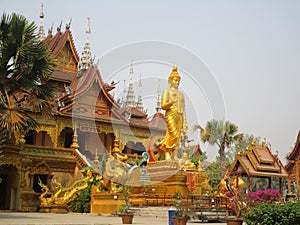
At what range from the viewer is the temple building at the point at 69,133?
2264 centimetres

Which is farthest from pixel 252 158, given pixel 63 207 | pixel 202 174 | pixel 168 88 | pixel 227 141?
pixel 227 141

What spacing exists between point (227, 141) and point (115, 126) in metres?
7.62

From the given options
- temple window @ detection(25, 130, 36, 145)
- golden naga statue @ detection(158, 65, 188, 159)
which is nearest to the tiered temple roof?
golden naga statue @ detection(158, 65, 188, 159)

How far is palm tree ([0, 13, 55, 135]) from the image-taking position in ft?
47.3

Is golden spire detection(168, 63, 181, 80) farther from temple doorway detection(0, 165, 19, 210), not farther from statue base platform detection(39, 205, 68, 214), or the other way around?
temple doorway detection(0, 165, 19, 210)

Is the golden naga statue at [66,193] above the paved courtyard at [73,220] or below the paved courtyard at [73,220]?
above

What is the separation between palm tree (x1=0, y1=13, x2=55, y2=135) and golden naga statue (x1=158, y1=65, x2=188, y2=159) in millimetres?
7754

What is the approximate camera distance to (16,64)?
14.7 meters

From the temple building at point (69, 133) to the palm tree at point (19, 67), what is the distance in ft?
19.1

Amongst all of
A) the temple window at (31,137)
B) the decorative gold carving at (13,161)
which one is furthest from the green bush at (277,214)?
the temple window at (31,137)

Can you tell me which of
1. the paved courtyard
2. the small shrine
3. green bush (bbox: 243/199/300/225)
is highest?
the small shrine

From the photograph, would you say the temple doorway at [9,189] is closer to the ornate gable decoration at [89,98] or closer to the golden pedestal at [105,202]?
the golden pedestal at [105,202]

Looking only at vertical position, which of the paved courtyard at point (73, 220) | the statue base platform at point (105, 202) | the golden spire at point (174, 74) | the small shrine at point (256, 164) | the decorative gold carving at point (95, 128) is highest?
the golden spire at point (174, 74)

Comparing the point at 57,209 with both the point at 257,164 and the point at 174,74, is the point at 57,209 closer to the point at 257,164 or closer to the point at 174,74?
the point at 174,74
